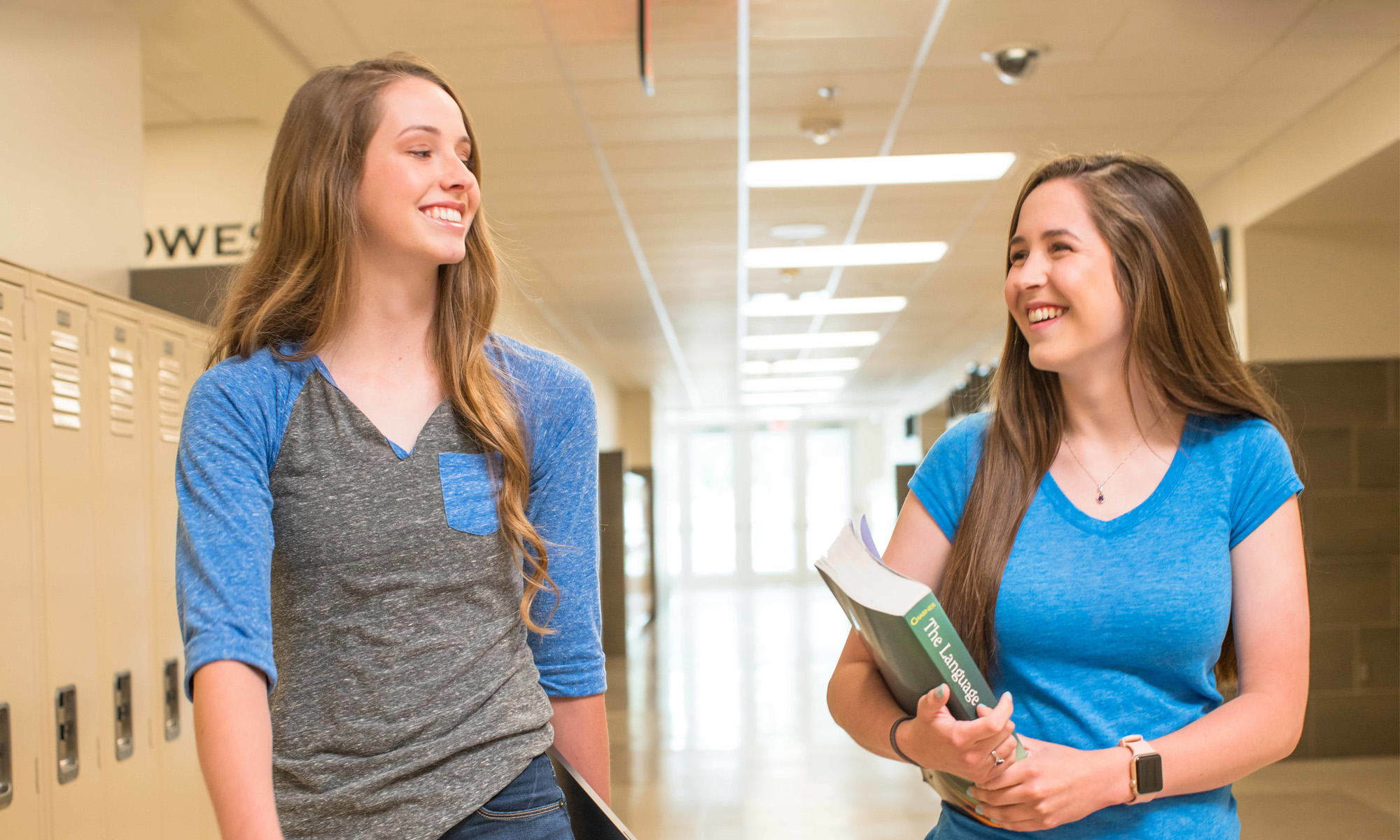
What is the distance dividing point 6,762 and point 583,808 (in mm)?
2067

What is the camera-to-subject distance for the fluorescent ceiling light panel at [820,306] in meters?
10.2

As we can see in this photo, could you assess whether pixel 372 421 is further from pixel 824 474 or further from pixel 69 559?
pixel 824 474

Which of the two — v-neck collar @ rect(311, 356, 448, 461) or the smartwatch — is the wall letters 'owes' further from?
the smartwatch

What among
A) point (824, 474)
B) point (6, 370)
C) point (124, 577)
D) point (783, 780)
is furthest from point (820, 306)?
point (824, 474)

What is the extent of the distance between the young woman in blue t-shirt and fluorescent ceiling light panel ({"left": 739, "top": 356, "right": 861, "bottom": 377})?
41.6 ft

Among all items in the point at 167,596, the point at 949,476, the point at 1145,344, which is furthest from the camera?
the point at 167,596

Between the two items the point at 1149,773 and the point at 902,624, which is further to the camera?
the point at 1149,773

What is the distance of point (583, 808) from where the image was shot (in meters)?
1.19

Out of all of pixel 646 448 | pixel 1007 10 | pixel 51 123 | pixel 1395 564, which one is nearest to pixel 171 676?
pixel 51 123

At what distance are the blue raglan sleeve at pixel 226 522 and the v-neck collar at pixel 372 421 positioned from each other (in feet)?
0.24

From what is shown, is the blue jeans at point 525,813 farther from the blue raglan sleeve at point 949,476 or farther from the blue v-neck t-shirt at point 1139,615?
the blue raglan sleeve at point 949,476

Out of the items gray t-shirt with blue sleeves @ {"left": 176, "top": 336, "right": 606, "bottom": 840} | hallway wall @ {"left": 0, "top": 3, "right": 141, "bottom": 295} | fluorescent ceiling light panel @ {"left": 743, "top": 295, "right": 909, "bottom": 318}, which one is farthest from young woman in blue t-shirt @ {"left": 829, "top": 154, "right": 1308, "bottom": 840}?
fluorescent ceiling light panel @ {"left": 743, "top": 295, "right": 909, "bottom": 318}

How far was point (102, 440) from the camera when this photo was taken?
3.03 meters

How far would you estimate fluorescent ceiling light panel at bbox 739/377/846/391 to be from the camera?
16344 millimetres
